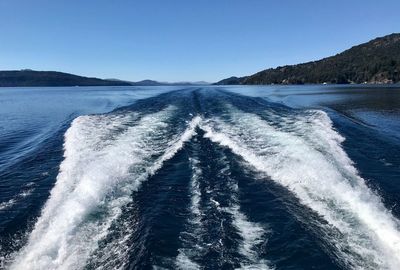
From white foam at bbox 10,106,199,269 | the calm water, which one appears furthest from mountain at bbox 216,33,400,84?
white foam at bbox 10,106,199,269

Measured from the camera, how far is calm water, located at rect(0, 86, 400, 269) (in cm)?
721

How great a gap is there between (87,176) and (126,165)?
1.69 meters

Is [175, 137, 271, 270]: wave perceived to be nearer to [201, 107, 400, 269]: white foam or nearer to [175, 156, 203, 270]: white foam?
[175, 156, 203, 270]: white foam

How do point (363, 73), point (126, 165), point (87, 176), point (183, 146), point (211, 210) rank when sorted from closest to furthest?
1. point (211, 210)
2. point (87, 176)
3. point (126, 165)
4. point (183, 146)
5. point (363, 73)

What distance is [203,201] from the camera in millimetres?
9875

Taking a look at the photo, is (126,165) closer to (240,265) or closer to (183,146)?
(183,146)

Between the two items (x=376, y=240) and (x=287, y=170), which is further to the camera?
(x=287, y=170)

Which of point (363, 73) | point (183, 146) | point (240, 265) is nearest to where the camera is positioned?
point (240, 265)

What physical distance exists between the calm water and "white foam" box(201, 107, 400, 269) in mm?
37

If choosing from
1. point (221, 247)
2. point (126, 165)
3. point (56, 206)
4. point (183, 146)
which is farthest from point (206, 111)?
point (221, 247)

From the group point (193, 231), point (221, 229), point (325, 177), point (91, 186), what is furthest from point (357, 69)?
point (193, 231)

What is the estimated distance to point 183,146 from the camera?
1612 cm

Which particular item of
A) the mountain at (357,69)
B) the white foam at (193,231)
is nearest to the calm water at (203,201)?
the white foam at (193,231)

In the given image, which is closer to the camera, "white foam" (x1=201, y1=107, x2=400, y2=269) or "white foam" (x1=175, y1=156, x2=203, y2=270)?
"white foam" (x1=175, y1=156, x2=203, y2=270)
